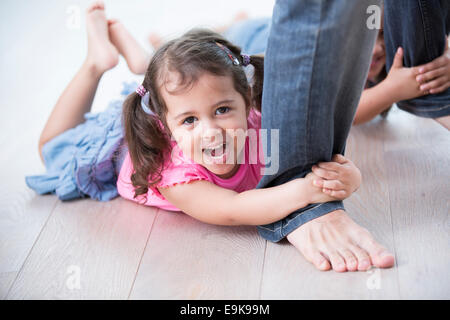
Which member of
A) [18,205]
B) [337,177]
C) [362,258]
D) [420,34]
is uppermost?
[420,34]

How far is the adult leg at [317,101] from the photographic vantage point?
905 millimetres

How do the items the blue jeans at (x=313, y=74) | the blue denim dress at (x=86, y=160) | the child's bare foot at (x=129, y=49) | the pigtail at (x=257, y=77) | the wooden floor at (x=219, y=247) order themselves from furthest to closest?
the child's bare foot at (x=129, y=49)
the blue denim dress at (x=86, y=160)
the pigtail at (x=257, y=77)
the wooden floor at (x=219, y=247)
the blue jeans at (x=313, y=74)

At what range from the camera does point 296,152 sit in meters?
1.03

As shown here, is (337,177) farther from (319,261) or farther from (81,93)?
(81,93)

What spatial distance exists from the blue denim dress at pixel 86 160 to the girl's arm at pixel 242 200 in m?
0.23

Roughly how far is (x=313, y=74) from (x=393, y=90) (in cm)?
56

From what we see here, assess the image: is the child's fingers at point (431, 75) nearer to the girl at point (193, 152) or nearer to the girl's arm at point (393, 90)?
the girl's arm at point (393, 90)

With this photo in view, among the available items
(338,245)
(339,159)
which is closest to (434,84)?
(339,159)

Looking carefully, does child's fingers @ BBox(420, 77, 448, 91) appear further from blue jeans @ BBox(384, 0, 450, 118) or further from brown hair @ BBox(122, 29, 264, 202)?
brown hair @ BBox(122, 29, 264, 202)

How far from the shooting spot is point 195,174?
1.19 m

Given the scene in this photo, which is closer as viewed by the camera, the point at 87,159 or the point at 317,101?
the point at 317,101

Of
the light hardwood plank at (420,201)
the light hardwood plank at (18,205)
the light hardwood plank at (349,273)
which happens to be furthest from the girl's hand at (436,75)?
the light hardwood plank at (18,205)

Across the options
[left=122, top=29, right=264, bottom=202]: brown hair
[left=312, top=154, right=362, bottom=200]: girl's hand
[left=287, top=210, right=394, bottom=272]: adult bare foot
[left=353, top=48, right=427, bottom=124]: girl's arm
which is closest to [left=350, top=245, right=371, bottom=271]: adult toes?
[left=287, top=210, right=394, bottom=272]: adult bare foot

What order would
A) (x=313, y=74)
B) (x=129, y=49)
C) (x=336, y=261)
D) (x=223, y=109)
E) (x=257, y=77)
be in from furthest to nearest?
(x=129, y=49) → (x=257, y=77) → (x=223, y=109) → (x=336, y=261) → (x=313, y=74)
